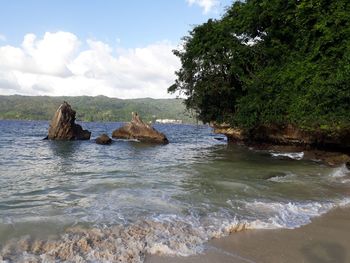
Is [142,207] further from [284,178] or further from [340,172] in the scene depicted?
[340,172]

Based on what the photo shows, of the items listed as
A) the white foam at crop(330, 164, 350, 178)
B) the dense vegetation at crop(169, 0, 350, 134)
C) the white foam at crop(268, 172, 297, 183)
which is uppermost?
the dense vegetation at crop(169, 0, 350, 134)

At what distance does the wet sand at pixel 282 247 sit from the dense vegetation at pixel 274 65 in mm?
10448

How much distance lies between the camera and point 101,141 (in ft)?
118

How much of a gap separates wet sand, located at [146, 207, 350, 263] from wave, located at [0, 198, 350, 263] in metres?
0.27

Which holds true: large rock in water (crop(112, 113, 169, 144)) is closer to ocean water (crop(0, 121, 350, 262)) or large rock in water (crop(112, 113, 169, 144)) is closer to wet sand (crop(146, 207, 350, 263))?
ocean water (crop(0, 121, 350, 262))

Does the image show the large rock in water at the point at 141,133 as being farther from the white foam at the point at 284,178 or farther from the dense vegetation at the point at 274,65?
the white foam at the point at 284,178

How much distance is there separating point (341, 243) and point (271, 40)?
62.9 feet

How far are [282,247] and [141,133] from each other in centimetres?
3342

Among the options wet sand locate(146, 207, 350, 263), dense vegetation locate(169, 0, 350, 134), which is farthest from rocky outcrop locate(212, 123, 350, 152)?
wet sand locate(146, 207, 350, 263)

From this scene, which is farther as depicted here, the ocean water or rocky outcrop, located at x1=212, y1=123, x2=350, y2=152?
rocky outcrop, located at x1=212, y1=123, x2=350, y2=152

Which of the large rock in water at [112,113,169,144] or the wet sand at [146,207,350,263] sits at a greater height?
the wet sand at [146,207,350,263]

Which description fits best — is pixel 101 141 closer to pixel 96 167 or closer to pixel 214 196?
pixel 96 167

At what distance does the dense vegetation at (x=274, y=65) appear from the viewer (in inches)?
710

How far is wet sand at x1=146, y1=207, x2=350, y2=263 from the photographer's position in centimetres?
628
